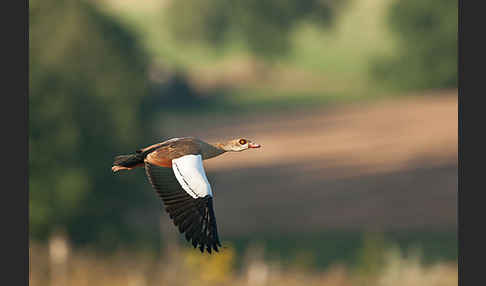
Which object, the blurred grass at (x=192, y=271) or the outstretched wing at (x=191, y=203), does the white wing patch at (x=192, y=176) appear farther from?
the blurred grass at (x=192, y=271)

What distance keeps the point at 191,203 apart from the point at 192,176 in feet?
0.85

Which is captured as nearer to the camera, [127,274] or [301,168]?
[127,274]

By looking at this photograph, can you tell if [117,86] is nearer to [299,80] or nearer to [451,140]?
[451,140]

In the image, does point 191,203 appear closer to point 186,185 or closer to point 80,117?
point 186,185

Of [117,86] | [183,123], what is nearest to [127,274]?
[117,86]

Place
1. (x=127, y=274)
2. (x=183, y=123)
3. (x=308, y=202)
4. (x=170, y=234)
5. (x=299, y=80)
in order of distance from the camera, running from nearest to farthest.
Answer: (x=127, y=274)
(x=170, y=234)
(x=308, y=202)
(x=183, y=123)
(x=299, y=80)

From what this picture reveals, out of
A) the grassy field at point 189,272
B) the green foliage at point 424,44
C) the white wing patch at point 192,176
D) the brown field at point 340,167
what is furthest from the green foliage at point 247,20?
the white wing patch at point 192,176

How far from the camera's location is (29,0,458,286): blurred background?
21312mm

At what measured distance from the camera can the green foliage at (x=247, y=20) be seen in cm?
4947

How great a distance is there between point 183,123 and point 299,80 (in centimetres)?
906

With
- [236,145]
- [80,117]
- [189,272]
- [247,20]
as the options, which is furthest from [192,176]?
[247,20]

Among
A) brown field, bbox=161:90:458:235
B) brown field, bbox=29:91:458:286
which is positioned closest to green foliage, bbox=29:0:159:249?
brown field, bbox=29:91:458:286

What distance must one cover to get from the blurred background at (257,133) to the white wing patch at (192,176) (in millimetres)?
7935

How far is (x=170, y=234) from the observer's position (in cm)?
2650
